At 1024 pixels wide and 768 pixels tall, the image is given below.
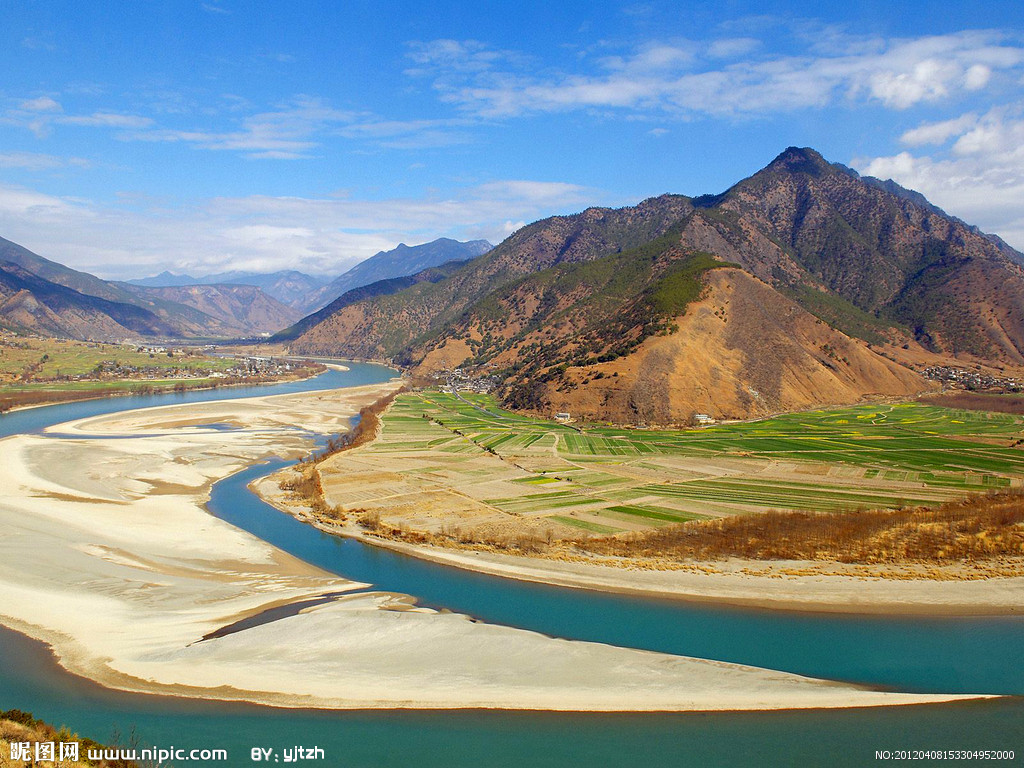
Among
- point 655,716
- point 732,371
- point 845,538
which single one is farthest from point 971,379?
point 655,716

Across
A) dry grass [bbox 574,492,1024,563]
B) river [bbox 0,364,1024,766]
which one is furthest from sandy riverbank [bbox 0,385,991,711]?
dry grass [bbox 574,492,1024,563]

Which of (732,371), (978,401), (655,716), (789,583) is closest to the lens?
(655,716)

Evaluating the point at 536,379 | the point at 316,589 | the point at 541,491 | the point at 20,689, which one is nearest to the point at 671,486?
the point at 541,491

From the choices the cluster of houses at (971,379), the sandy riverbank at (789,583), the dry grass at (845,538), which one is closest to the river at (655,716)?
the sandy riverbank at (789,583)

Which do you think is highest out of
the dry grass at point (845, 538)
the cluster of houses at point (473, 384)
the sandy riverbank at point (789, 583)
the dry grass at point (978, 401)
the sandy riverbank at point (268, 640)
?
the dry grass at point (978, 401)

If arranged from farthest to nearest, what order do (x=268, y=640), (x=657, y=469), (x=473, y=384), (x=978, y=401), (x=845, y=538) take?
(x=473, y=384), (x=978, y=401), (x=657, y=469), (x=845, y=538), (x=268, y=640)

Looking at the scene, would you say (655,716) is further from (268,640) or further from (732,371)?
(732,371)

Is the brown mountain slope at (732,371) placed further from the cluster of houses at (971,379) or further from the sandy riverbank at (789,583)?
the sandy riverbank at (789,583)
